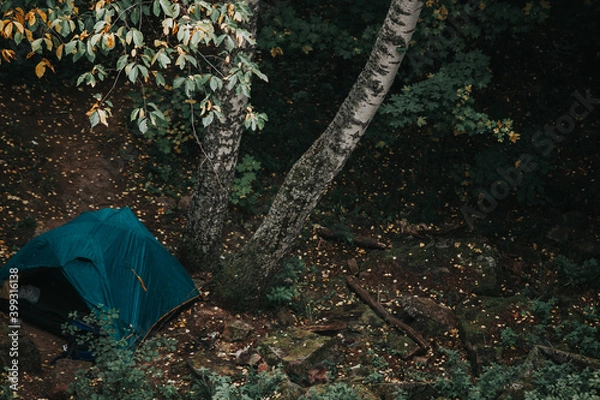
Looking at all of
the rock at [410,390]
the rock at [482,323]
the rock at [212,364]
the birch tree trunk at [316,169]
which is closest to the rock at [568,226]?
the rock at [482,323]

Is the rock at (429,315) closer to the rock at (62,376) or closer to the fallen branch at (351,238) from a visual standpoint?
the fallen branch at (351,238)

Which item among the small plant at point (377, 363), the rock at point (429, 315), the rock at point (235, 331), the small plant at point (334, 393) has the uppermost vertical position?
the rock at point (429, 315)

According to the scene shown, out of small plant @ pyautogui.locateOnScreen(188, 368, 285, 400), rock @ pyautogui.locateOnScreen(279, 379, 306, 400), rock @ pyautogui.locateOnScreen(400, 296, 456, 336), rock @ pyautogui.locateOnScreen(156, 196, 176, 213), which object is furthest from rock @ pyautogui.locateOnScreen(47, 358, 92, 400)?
rock @ pyautogui.locateOnScreen(400, 296, 456, 336)

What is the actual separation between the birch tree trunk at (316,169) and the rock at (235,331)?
445 millimetres

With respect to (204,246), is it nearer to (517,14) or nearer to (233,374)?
(233,374)

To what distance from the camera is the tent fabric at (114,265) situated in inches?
Result: 280

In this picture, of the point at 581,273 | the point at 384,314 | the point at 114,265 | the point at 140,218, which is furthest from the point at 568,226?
the point at 114,265

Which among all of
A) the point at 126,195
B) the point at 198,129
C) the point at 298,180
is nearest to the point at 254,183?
the point at 198,129

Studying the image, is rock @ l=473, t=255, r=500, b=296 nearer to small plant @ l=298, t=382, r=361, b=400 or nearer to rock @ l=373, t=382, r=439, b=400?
rock @ l=373, t=382, r=439, b=400

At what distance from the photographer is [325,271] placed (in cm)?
924

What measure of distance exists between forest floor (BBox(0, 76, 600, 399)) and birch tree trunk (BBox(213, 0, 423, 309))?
0.45 m

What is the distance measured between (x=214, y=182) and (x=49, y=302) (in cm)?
247

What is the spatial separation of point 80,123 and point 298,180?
16.6ft

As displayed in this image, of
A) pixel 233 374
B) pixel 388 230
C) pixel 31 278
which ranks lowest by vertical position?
pixel 233 374
